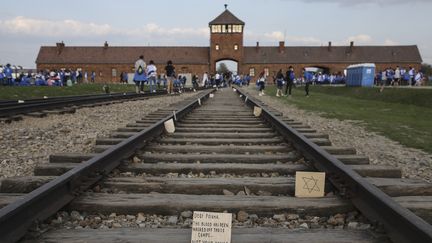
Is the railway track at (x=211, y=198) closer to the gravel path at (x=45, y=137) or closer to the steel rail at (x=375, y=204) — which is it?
the steel rail at (x=375, y=204)

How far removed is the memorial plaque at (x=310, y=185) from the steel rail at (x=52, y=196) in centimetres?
158

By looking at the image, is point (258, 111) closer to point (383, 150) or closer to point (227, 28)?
point (383, 150)

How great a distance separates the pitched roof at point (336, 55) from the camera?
279 feet

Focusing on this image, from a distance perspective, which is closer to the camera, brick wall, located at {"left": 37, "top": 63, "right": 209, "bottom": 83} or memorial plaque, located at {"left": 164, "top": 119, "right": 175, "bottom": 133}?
memorial plaque, located at {"left": 164, "top": 119, "right": 175, "bottom": 133}

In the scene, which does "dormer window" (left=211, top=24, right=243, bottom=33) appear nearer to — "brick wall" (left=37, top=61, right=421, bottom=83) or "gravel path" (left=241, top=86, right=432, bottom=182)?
"brick wall" (left=37, top=61, right=421, bottom=83)

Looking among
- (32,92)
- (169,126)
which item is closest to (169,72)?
(32,92)

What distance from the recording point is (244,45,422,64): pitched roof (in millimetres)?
85188

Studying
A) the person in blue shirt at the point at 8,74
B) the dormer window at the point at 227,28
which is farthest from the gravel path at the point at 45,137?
the dormer window at the point at 227,28

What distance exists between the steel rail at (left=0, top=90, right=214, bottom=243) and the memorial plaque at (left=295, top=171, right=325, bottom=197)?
62.0 inches

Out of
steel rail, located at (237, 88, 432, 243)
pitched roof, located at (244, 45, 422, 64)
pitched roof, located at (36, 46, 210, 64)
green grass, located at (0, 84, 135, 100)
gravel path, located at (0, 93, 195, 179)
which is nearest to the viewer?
steel rail, located at (237, 88, 432, 243)

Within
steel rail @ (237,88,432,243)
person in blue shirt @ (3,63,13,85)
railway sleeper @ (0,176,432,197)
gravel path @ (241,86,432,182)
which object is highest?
person in blue shirt @ (3,63,13,85)

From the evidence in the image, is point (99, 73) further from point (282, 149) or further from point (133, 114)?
point (282, 149)

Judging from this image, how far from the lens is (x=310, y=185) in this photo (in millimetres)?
3236

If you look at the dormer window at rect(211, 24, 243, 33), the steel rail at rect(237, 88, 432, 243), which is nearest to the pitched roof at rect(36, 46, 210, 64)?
the dormer window at rect(211, 24, 243, 33)
